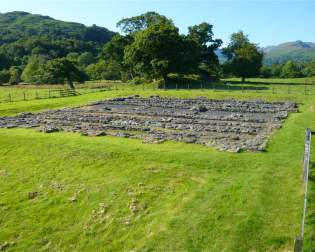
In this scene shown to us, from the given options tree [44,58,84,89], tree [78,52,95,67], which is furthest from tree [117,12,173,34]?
tree [78,52,95,67]

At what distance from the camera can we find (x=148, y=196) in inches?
548

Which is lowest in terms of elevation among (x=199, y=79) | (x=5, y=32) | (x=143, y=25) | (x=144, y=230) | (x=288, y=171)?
(x=144, y=230)

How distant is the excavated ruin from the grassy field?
1473mm

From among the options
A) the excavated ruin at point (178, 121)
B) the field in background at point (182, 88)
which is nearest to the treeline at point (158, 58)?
the field in background at point (182, 88)

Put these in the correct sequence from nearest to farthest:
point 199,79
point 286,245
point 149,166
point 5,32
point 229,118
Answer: point 286,245, point 149,166, point 229,118, point 199,79, point 5,32

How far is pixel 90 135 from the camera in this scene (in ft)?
73.9

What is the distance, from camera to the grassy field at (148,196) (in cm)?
1106

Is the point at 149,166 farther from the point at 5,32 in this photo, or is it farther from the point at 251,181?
the point at 5,32

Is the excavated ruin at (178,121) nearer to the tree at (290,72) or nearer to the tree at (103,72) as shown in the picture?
the tree at (103,72)

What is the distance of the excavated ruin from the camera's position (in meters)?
21.5

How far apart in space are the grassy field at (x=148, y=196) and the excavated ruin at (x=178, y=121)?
147 cm

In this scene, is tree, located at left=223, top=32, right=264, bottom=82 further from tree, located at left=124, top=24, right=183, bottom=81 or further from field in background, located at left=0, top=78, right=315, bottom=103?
tree, located at left=124, top=24, right=183, bottom=81

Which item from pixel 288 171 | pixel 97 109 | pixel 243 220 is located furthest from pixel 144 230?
pixel 97 109

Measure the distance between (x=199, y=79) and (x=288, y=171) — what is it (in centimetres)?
4956
